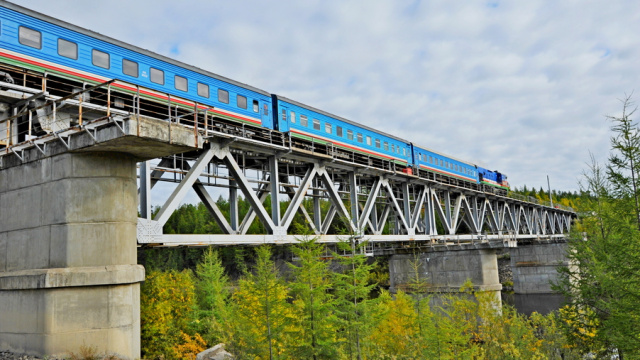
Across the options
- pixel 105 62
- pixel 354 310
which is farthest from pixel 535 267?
pixel 105 62

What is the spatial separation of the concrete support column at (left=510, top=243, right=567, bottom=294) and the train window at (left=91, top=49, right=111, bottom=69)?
167 feet

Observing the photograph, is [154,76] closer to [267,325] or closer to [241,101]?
[241,101]

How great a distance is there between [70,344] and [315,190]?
57.1 ft

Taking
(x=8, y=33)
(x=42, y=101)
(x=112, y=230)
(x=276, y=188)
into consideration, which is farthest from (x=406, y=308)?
(x=8, y=33)

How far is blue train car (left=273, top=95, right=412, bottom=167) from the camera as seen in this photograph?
907 inches

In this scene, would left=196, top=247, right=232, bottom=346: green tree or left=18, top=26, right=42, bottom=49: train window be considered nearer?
left=18, top=26, right=42, bottom=49: train window

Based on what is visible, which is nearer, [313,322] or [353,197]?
[313,322]

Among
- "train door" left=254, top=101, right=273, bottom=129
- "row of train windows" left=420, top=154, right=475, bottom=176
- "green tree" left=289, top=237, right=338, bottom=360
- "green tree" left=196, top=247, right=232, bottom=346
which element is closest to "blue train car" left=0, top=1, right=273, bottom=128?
"train door" left=254, top=101, right=273, bottom=129

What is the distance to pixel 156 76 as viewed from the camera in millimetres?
17344

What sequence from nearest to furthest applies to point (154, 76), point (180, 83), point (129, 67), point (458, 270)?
1. point (129, 67)
2. point (154, 76)
3. point (180, 83)
4. point (458, 270)

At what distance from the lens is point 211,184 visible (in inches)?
784

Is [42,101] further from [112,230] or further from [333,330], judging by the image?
[333,330]

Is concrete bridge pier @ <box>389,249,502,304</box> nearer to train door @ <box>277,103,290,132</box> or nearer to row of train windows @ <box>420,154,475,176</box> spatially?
row of train windows @ <box>420,154,475,176</box>

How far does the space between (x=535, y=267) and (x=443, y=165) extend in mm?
21146
